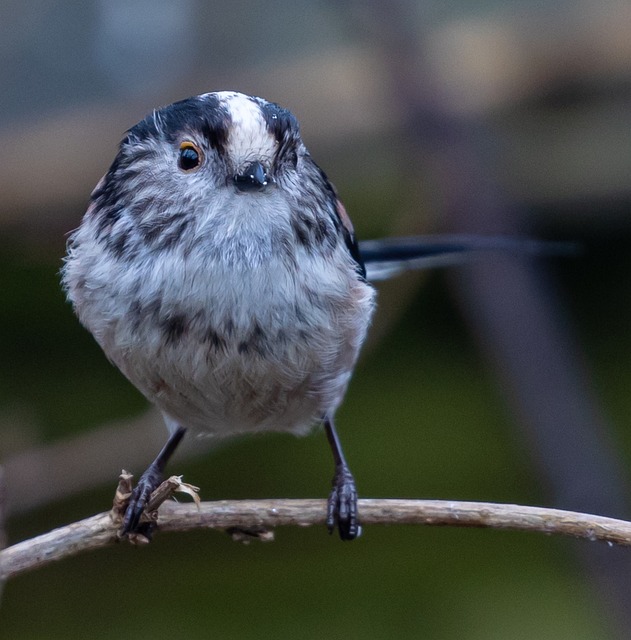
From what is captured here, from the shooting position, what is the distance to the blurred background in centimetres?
324

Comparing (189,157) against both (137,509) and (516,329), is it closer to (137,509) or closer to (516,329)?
(137,509)

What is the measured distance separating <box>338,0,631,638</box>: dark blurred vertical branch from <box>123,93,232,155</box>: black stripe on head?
92cm

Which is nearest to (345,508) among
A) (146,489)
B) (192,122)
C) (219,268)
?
(146,489)

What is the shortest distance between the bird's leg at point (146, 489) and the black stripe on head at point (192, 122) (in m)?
0.68

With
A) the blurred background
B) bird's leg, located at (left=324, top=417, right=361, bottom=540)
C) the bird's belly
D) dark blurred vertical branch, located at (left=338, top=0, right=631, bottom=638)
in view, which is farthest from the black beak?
the blurred background

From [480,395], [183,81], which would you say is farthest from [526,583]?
[183,81]

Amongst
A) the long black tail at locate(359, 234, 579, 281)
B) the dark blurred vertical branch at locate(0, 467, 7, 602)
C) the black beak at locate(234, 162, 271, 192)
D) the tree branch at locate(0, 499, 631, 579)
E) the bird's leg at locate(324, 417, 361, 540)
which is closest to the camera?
the dark blurred vertical branch at locate(0, 467, 7, 602)

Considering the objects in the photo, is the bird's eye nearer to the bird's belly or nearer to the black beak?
the black beak

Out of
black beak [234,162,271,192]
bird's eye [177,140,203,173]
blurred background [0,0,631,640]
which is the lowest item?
blurred background [0,0,631,640]

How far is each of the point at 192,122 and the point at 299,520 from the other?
0.77 m

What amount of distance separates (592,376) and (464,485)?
639mm

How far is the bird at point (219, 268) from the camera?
1836 mm

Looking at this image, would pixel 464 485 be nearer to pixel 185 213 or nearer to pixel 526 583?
pixel 526 583

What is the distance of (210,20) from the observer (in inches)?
127
